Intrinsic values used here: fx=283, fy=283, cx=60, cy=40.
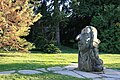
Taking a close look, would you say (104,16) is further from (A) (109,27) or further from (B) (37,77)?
(B) (37,77)

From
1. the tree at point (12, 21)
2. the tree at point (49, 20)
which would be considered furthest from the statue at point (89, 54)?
the tree at point (49, 20)

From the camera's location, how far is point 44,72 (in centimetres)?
827

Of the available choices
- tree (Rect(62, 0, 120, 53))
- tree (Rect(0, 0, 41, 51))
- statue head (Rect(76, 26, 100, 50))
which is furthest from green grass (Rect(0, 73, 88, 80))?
tree (Rect(62, 0, 120, 53))

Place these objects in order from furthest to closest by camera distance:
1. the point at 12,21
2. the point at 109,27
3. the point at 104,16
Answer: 1. the point at 104,16
2. the point at 109,27
3. the point at 12,21

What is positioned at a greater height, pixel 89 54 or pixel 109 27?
pixel 109 27

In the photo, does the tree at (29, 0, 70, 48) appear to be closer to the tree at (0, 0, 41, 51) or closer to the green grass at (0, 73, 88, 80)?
the tree at (0, 0, 41, 51)

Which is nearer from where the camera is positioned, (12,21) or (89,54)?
(89,54)

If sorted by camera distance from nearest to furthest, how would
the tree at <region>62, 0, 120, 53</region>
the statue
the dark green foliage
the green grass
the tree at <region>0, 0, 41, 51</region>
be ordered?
the green grass
the statue
the tree at <region>0, 0, 41, 51</region>
the dark green foliage
the tree at <region>62, 0, 120, 53</region>

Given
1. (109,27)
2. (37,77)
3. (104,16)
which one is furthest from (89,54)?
(104,16)

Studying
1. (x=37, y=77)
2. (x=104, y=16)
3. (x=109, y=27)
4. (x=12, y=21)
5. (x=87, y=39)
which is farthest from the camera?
(x=104, y=16)

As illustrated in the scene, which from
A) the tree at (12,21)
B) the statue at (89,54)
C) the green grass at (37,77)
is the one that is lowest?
the green grass at (37,77)

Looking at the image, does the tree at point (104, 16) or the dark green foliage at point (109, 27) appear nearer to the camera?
the dark green foliage at point (109, 27)

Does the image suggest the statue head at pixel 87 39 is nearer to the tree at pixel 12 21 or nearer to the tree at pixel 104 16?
the tree at pixel 12 21

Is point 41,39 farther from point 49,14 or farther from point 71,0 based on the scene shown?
point 71,0
